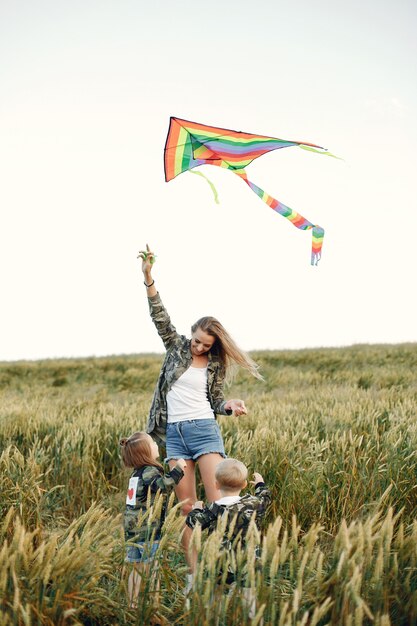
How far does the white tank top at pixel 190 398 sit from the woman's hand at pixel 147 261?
743 mm

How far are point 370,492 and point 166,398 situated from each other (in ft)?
6.53

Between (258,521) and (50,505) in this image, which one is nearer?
(258,521)

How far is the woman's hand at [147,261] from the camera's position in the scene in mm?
4176

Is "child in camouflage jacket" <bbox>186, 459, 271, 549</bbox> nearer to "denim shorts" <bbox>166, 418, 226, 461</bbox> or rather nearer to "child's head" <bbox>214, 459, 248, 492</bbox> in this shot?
"child's head" <bbox>214, 459, 248, 492</bbox>

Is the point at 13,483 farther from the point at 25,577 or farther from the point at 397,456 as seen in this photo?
the point at 397,456

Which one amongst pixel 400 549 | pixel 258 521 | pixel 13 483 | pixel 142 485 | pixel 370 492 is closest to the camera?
pixel 400 549

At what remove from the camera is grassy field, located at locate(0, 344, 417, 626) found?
7.11ft

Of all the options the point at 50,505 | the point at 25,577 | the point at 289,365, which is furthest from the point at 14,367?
the point at 25,577

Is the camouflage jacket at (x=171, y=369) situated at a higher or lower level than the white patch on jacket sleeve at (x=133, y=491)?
higher

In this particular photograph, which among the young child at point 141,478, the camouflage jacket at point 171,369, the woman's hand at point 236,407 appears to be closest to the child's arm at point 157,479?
the young child at point 141,478

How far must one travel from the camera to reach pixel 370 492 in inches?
194

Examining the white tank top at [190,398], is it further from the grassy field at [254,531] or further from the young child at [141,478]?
the grassy field at [254,531]

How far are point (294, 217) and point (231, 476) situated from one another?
97.8 inches

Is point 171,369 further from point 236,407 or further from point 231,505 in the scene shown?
point 231,505
